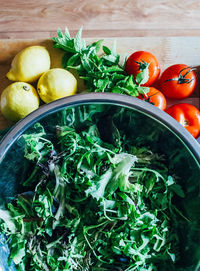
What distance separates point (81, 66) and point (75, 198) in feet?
1.37

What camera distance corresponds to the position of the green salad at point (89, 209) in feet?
2.53

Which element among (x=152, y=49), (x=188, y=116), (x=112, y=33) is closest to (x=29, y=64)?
(x=112, y=33)

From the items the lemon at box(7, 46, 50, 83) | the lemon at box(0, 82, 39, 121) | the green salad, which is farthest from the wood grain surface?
the green salad

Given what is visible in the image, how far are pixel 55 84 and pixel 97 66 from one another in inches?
5.8

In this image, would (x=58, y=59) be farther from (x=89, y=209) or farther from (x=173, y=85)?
(x=89, y=209)

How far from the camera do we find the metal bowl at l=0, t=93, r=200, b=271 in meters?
→ 0.73

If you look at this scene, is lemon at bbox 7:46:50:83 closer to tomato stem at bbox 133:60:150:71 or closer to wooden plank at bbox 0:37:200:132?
wooden plank at bbox 0:37:200:132

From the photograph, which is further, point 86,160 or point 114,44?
point 114,44

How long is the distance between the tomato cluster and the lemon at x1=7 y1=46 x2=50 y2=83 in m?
0.27

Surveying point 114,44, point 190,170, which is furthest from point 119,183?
point 114,44

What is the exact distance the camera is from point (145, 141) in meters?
0.88

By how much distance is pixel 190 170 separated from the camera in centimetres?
80

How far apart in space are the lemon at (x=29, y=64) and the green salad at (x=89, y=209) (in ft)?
0.74

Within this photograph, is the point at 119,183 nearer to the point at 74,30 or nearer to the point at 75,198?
the point at 75,198
